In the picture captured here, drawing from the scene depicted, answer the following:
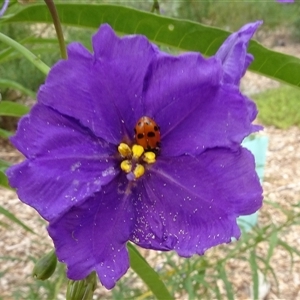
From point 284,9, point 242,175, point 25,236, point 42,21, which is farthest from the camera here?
point 284,9

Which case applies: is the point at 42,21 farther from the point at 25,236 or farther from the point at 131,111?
the point at 25,236

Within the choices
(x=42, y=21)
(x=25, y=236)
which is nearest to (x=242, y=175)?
(x=42, y=21)

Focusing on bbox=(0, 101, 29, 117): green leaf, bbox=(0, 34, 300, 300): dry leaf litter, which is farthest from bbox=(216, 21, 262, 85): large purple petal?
bbox=(0, 34, 300, 300): dry leaf litter

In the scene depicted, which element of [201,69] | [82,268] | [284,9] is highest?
[201,69]

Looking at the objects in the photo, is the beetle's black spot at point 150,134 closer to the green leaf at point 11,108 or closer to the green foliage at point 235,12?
the green leaf at point 11,108

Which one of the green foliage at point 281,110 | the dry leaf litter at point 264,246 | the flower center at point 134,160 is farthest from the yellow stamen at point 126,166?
the green foliage at point 281,110

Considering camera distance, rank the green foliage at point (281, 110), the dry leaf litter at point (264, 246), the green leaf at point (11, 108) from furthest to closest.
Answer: the green foliage at point (281, 110) < the dry leaf litter at point (264, 246) < the green leaf at point (11, 108)

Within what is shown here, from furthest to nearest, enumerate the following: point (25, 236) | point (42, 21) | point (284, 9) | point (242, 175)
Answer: point (284, 9), point (25, 236), point (42, 21), point (242, 175)
